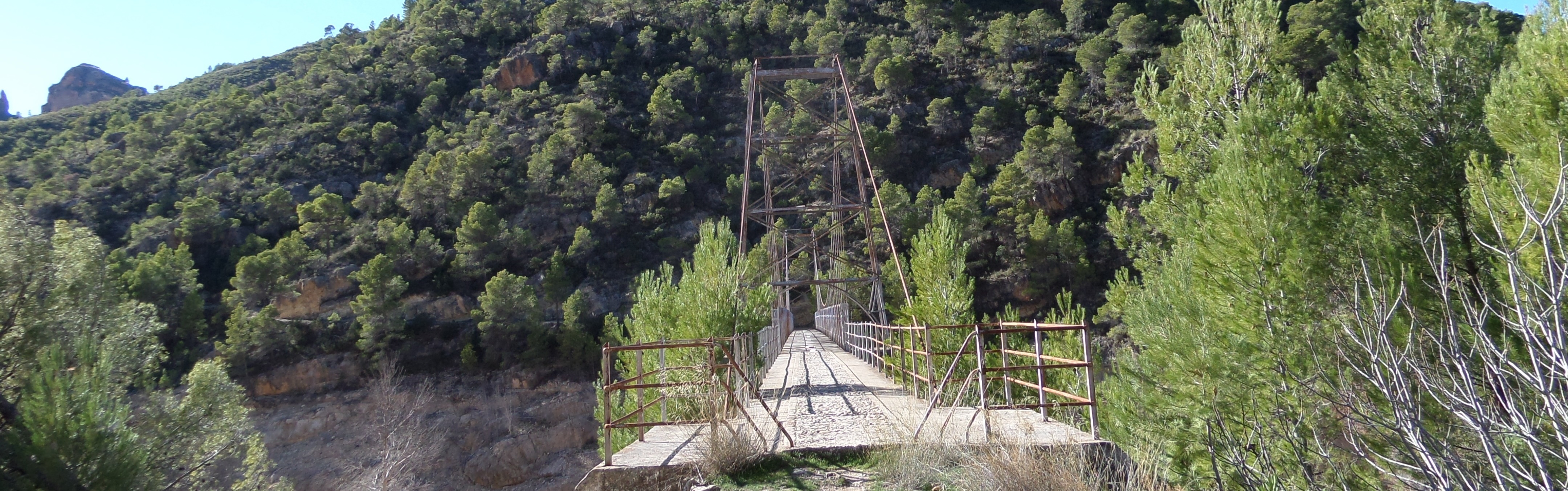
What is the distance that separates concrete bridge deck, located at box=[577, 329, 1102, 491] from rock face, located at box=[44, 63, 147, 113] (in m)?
105

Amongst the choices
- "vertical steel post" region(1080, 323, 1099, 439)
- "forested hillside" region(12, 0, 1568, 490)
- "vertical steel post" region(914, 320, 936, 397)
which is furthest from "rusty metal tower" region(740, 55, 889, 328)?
"vertical steel post" region(1080, 323, 1099, 439)

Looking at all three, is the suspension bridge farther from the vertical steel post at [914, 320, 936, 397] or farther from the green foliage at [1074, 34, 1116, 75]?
the green foliage at [1074, 34, 1116, 75]

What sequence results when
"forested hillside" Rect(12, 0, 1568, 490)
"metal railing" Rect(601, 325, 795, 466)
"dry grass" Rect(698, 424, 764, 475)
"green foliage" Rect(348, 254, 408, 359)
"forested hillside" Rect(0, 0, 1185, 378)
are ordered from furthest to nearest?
"forested hillside" Rect(0, 0, 1185, 378)
"green foliage" Rect(348, 254, 408, 359)
"forested hillside" Rect(12, 0, 1568, 490)
"metal railing" Rect(601, 325, 795, 466)
"dry grass" Rect(698, 424, 764, 475)

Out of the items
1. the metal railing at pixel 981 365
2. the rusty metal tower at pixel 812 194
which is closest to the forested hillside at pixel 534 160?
the rusty metal tower at pixel 812 194

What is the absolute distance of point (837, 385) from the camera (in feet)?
35.2

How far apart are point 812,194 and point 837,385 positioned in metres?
34.0

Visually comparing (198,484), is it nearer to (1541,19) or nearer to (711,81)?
(1541,19)

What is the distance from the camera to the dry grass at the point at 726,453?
5215 millimetres

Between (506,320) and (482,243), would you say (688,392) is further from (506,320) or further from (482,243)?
(482,243)

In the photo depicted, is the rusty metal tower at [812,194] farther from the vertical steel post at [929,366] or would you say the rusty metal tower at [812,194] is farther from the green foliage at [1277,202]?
the vertical steel post at [929,366]

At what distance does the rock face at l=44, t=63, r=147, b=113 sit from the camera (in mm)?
87125

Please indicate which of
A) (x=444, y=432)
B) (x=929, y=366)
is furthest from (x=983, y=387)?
(x=444, y=432)

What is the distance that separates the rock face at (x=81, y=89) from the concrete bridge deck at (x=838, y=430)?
104597 mm

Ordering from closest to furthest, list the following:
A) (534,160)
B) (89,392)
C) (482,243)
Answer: (89,392)
(482,243)
(534,160)
